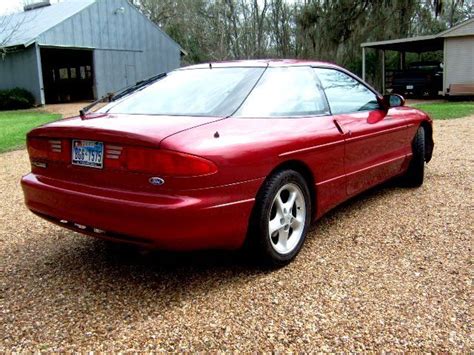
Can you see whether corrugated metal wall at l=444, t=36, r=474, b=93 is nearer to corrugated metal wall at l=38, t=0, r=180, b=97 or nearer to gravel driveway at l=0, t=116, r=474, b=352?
corrugated metal wall at l=38, t=0, r=180, b=97

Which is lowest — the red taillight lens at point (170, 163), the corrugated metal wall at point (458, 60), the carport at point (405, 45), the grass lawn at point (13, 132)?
the grass lawn at point (13, 132)

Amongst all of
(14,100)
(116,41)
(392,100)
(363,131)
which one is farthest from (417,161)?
(116,41)

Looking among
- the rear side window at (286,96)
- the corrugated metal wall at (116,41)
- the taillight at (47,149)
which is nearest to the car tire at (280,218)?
the rear side window at (286,96)

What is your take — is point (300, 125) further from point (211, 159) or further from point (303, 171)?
point (211, 159)

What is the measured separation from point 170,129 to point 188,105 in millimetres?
614

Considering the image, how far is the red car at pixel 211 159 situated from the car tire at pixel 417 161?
1.20 metres

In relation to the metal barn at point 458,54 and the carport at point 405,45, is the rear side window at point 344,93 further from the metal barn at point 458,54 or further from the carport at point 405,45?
the carport at point 405,45

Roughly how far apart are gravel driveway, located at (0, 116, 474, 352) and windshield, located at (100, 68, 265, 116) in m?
1.08

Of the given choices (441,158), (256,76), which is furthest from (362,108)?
(441,158)

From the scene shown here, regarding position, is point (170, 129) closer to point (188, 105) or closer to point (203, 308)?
point (188, 105)

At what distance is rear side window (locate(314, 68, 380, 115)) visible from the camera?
410cm

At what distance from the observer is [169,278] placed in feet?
10.5

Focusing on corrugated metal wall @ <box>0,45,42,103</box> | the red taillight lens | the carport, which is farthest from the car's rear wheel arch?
corrugated metal wall @ <box>0,45,42,103</box>

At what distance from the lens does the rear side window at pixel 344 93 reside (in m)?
4.10
